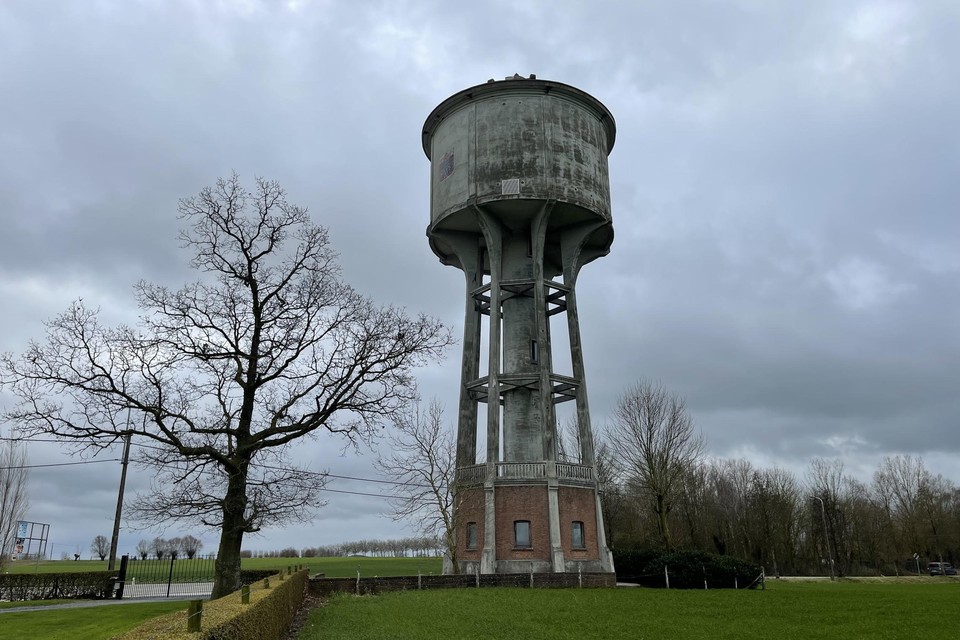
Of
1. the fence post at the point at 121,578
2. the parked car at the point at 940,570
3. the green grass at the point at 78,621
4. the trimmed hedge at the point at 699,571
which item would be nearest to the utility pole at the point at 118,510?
the fence post at the point at 121,578

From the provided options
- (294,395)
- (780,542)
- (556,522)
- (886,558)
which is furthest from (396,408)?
(886,558)

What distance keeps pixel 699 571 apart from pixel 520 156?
17942 mm

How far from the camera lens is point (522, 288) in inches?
1224

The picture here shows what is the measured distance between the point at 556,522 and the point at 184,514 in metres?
14.1

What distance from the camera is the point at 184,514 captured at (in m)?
17.4

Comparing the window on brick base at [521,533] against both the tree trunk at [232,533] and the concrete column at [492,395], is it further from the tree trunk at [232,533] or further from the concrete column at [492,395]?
the tree trunk at [232,533]

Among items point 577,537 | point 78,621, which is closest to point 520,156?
point 577,537

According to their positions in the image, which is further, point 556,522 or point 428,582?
point 556,522

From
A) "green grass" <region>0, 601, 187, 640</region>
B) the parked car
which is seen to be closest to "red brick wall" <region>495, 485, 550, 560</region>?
"green grass" <region>0, 601, 187, 640</region>

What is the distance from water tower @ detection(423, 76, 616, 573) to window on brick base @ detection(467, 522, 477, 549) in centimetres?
4

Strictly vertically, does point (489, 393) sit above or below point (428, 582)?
above

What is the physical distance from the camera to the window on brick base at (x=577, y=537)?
27.7 m

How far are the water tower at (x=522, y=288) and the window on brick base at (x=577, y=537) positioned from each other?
5cm

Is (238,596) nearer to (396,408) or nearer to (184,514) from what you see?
(184,514)
